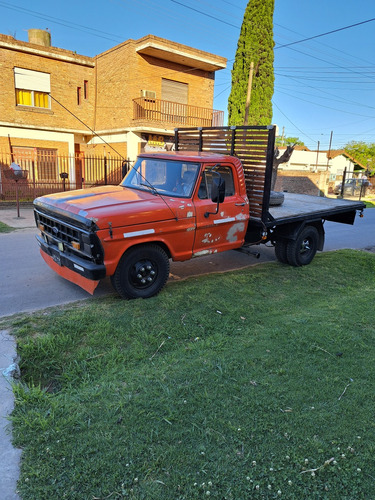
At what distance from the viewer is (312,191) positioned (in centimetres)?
2883

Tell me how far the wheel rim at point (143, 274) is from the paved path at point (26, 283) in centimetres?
66

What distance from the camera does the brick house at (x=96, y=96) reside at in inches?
782

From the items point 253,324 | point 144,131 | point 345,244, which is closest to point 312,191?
point 144,131

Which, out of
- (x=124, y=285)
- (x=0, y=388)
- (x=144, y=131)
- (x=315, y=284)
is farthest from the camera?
(x=144, y=131)

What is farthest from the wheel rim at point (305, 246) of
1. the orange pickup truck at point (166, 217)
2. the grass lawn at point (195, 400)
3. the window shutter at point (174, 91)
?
the window shutter at point (174, 91)

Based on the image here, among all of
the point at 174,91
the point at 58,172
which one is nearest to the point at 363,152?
the point at 174,91

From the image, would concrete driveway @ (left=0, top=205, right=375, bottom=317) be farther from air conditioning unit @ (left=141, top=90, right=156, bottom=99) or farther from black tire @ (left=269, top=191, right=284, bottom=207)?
air conditioning unit @ (left=141, top=90, right=156, bottom=99)

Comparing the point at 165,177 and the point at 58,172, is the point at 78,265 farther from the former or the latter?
the point at 58,172

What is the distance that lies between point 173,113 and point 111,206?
63.6ft

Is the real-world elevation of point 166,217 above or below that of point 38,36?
below

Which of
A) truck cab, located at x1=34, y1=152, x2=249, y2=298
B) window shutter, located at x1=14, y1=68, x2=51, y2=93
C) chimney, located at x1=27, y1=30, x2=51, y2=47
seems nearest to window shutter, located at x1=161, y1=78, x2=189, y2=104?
window shutter, located at x1=14, y1=68, x2=51, y2=93

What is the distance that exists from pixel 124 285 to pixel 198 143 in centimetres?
390

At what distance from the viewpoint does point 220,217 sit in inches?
233

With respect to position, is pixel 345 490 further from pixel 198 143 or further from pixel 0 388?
pixel 198 143
